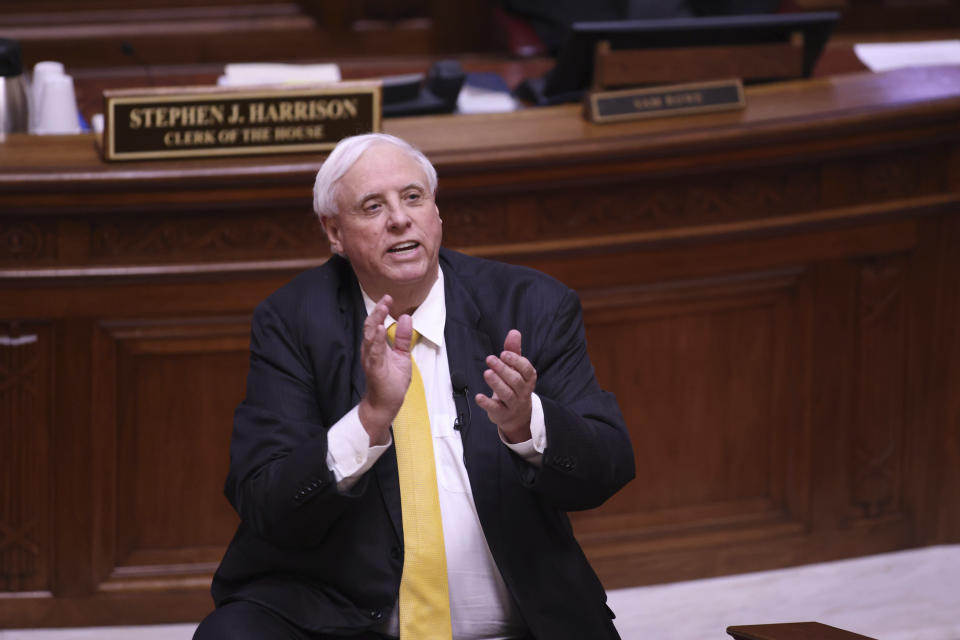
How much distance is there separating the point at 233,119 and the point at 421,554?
1190mm

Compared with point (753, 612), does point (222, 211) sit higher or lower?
higher

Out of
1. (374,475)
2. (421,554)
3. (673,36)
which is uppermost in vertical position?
(673,36)

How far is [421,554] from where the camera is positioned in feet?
6.39

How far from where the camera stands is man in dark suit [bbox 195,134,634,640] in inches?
73.6

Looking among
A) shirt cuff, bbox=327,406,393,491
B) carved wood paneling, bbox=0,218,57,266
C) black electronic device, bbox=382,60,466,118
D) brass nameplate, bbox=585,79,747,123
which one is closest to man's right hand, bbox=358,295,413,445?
shirt cuff, bbox=327,406,393,491

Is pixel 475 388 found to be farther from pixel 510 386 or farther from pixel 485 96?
pixel 485 96

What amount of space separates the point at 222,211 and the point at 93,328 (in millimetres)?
390

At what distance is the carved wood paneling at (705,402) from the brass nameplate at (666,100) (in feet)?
1.37

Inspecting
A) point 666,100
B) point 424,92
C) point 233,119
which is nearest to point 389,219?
point 233,119

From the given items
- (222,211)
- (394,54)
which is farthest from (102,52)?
(222,211)

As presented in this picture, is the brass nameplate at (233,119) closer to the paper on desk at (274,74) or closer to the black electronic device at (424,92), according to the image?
the black electronic device at (424,92)

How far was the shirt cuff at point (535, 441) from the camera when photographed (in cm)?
183

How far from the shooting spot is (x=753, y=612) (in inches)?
119

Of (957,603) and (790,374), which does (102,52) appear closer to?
(790,374)
